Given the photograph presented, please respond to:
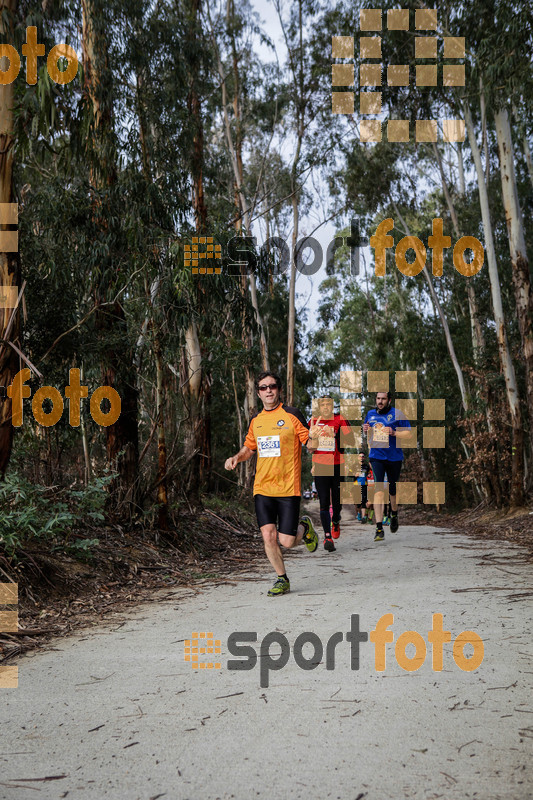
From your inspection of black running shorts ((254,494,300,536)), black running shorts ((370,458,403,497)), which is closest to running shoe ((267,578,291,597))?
black running shorts ((254,494,300,536))

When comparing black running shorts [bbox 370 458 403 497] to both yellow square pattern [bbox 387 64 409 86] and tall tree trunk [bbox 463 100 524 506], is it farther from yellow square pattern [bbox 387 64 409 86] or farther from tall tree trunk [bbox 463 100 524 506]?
yellow square pattern [bbox 387 64 409 86]

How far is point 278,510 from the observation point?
6.67m

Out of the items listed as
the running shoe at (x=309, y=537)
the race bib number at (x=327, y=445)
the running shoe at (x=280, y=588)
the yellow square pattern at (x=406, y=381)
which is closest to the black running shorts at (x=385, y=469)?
the race bib number at (x=327, y=445)

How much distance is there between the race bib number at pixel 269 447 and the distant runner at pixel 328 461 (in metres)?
2.90

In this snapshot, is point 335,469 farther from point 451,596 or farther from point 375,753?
point 375,753

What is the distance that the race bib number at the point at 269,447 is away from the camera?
6477mm

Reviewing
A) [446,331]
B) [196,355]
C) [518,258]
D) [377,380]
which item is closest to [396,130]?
[446,331]

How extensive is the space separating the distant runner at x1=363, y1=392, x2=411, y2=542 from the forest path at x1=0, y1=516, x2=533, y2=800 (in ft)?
14.7

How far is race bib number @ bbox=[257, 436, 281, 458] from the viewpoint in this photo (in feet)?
21.2

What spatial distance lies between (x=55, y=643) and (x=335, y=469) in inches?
214

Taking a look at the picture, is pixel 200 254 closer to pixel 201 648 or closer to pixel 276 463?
pixel 276 463

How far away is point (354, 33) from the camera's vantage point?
695 inches

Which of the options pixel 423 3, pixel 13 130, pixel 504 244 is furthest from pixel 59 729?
pixel 504 244

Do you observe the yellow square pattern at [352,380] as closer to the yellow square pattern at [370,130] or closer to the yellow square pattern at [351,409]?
the yellow square pattern at [351,409]
